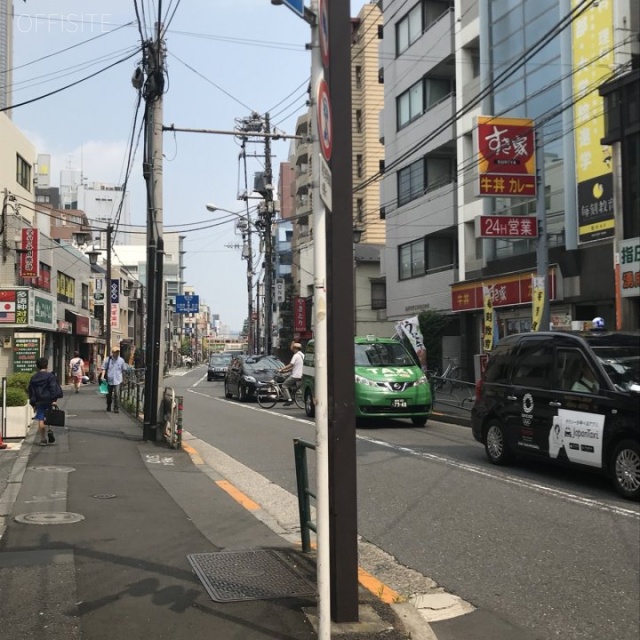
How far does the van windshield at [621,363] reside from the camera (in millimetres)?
8023

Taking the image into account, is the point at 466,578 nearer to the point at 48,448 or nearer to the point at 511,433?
the point at 511,433

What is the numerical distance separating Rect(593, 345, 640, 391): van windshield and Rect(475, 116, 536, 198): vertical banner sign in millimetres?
10905

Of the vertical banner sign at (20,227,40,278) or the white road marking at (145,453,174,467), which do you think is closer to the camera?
the white road marking at (145,453,174,467)

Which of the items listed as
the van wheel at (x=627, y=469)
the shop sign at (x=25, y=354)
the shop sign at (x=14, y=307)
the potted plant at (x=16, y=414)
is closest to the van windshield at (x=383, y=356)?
the potted plant at (x=16, y=414)

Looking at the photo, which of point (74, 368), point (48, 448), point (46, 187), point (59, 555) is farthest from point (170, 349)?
point (59, 555)

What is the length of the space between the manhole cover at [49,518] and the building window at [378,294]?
39.0 meters

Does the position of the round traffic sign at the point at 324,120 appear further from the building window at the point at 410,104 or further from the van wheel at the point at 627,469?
the building window at the point at 410,104

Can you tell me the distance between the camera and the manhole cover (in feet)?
22.7

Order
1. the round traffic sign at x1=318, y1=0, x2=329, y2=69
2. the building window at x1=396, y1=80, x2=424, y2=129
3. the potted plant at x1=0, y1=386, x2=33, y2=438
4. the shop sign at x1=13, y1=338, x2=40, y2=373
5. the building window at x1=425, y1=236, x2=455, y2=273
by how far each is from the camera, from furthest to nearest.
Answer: the building window at x1=396, y1=80, x2=424, y2=129, the building window at x1=425, y1=236, x2=455, y2=273, the shop sign at x1=13, y1=338, x2=40, y2=373, the potted plant at x1=0, y1=386, x2=33, y2=438, the round traffic sign at x1=318, y1=0, x2=329, y2=69

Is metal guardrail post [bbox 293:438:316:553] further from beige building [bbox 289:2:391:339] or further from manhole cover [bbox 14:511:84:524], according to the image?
beige building [bbox 289:2:391:339]

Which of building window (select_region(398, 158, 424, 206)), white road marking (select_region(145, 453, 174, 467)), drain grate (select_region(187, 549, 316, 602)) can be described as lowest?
white road marking (select_region(145, 453, 174, 467))

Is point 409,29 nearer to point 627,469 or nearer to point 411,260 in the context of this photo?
point 411,260

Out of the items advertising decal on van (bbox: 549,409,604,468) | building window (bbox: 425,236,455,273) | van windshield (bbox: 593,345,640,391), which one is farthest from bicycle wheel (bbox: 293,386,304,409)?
building window (bbox: 425,236,455,273)

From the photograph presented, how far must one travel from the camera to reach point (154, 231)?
13.5 meters
